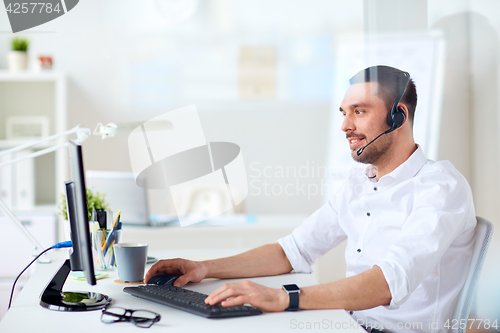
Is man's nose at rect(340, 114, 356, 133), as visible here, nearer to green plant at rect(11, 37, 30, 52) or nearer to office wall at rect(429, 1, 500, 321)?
office wall at rect(429, 1, 500, 321)

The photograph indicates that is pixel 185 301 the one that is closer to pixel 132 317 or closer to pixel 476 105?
pixel 132 317

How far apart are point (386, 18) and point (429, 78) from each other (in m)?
0.46

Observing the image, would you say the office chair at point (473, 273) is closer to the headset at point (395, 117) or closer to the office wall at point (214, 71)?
the headset at point (395, 117)

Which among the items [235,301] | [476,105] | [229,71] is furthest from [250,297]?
[229,71]

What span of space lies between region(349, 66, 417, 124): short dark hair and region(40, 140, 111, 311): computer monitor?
2.80ft

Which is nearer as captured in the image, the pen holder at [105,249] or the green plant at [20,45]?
the pen holder at [105,249]

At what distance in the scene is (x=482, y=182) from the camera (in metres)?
2.17

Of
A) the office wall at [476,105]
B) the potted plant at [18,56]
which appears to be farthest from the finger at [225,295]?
the potted plant at [18,56]

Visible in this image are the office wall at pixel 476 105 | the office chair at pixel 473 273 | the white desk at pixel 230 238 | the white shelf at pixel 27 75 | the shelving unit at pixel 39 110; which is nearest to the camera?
the office chair at pixel 473 273

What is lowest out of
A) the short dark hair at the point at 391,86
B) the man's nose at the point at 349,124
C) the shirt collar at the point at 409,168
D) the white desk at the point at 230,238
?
the white desk at the point at 230,238

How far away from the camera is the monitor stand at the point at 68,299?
35.4 inches

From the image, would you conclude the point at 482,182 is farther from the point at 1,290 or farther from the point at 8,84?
the point at 8,84

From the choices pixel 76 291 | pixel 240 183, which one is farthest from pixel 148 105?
pixel 76 291

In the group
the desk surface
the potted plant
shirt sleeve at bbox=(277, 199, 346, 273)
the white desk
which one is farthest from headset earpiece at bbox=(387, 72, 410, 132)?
the potted plant
